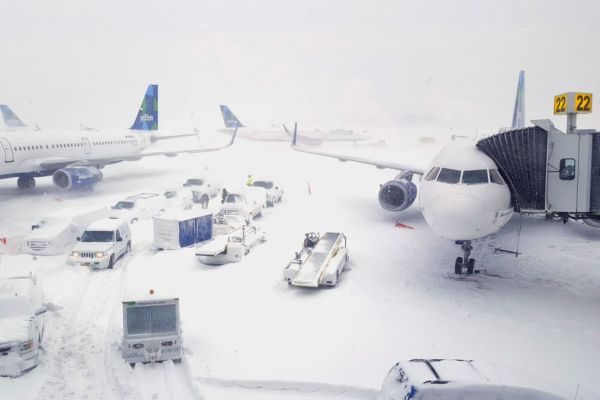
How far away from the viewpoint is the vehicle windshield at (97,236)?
18.9 metres

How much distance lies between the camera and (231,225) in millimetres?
23156

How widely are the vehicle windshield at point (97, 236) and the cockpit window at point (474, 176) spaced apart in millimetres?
13792

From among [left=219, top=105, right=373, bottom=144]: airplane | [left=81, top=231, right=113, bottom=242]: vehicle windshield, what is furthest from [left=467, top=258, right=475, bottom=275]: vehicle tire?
[left=219, top=105, right=373, bottom=144]: airplane

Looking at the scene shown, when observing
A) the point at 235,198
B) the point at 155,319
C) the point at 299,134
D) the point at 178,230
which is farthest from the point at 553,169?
the point at 299,134

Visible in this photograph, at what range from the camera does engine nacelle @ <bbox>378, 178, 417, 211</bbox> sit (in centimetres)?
2350

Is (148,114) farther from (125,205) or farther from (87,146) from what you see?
(125,205)

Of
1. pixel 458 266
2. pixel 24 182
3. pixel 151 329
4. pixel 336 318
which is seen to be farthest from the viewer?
pixel 24 182

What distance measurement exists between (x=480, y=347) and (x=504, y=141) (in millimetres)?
7348

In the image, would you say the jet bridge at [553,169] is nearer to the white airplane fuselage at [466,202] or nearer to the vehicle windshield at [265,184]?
the white airplane fuselage at [466,202]

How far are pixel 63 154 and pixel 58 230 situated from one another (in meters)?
17.8

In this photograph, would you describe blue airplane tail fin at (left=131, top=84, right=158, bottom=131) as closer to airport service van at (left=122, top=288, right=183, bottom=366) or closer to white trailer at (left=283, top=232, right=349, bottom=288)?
white trailer at (left=283, top=232, right=349, bottom=288)

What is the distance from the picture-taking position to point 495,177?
1487 cm

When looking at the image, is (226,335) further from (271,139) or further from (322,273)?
(271,139)

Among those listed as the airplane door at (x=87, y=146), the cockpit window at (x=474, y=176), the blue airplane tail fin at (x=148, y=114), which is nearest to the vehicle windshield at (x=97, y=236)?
the cockpit window at (x=474, y=176)
